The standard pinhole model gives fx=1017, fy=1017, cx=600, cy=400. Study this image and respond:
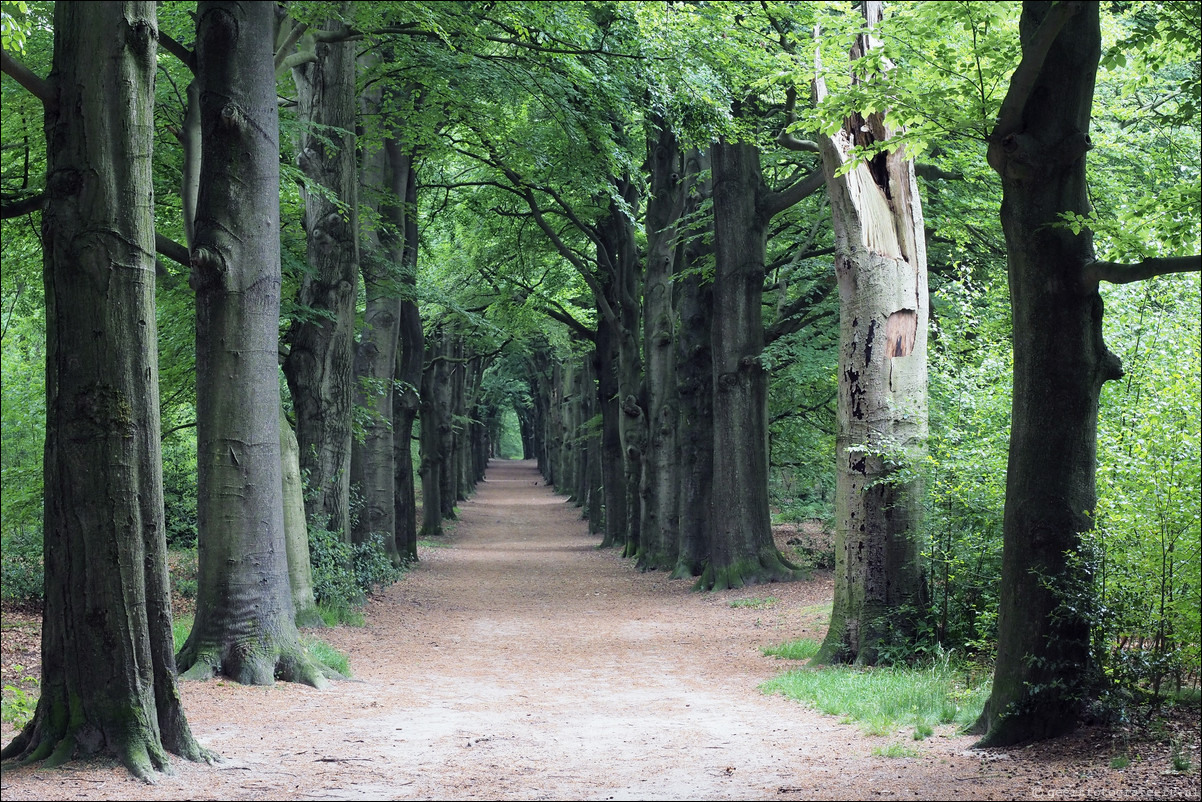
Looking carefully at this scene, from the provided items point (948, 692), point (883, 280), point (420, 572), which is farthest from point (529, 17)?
point (420, 572)

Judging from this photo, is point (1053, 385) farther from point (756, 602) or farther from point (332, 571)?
point (756, 602)

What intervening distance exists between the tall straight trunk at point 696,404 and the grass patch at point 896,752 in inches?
544

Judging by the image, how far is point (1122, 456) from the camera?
22.5 feet

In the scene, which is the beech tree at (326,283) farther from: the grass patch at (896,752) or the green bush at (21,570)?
the grass patch at (896,752)

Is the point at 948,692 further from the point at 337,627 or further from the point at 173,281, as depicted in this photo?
the point at 173,281

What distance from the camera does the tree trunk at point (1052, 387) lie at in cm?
632

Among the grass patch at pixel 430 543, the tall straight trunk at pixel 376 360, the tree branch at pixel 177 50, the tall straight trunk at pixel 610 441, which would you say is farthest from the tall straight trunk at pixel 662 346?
the tree branch at pixel 177 50

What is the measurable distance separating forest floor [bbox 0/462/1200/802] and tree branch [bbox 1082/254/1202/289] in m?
2.66

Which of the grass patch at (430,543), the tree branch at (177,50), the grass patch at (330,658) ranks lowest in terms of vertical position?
the grass patch at (430,543)

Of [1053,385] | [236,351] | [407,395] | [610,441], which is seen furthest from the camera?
[610,441]

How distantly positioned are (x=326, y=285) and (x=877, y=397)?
24.0 feet

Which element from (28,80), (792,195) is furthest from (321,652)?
(792,195)

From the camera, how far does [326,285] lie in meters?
13.6

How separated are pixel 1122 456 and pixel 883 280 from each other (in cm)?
440
